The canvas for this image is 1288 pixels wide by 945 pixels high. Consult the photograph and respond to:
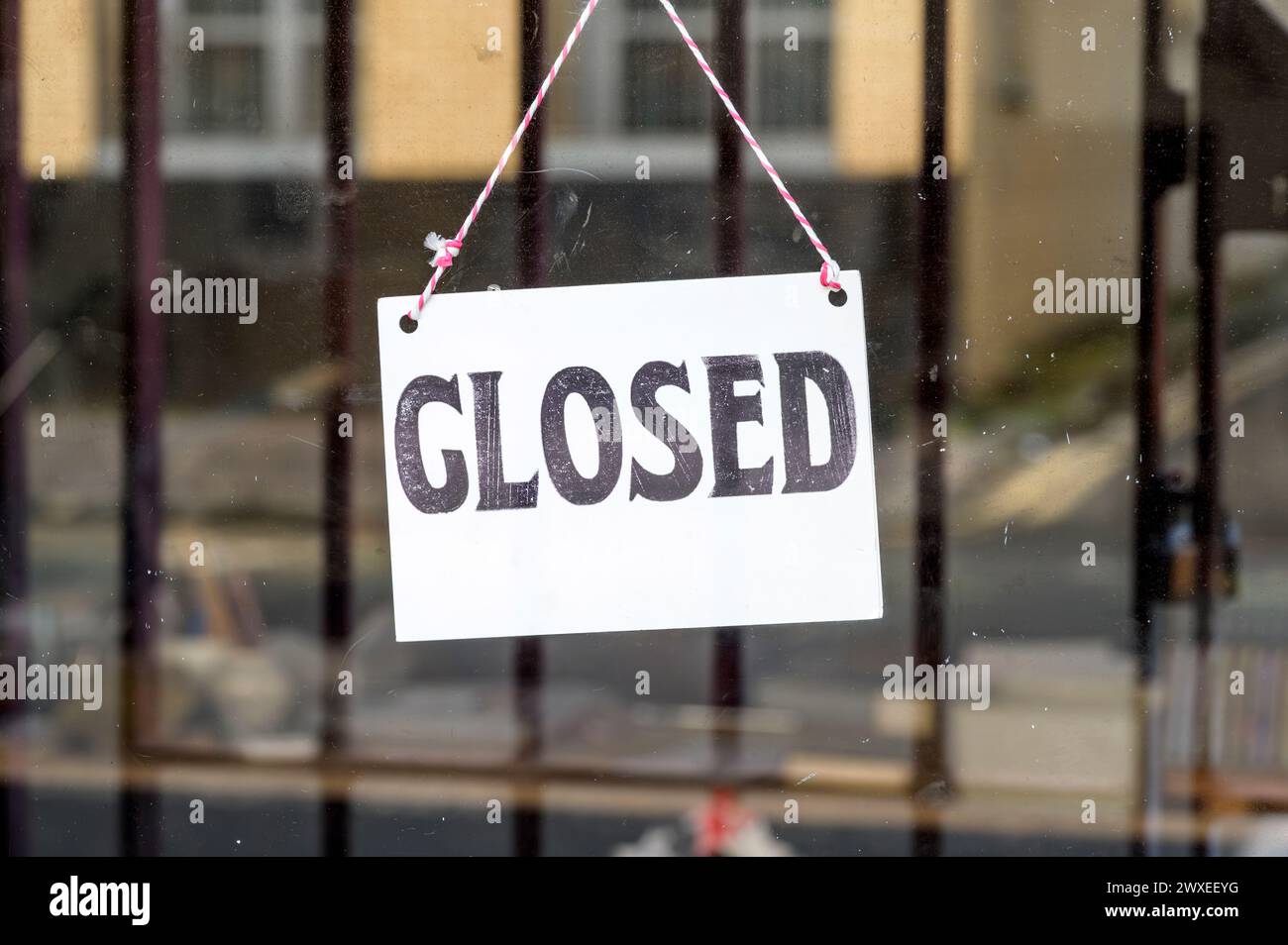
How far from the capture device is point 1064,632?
5.68ft

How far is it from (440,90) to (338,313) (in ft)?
1.24

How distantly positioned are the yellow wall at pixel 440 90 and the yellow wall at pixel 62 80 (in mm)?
430

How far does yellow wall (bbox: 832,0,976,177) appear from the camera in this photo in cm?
170

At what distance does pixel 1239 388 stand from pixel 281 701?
5.16 feet

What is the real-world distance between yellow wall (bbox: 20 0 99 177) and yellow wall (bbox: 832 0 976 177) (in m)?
1.16

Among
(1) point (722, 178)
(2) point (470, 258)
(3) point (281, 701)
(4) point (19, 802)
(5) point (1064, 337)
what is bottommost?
(4) point (19, 802)

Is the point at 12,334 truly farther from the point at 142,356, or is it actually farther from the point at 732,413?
the point at 732,413

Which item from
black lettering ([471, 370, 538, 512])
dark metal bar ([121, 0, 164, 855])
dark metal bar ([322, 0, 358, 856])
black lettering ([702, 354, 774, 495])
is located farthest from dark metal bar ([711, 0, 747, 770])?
dark metal bar ([121, 0, 164, 855])

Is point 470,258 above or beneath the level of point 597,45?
beneath

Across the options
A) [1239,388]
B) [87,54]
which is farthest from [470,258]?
[1239,388]

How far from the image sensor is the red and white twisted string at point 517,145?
5.58 feet

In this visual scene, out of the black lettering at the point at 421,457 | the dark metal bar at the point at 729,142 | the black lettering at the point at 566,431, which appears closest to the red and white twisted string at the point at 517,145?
the dark metal bar at the point at 729,142

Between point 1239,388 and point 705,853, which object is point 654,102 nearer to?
point 1239,388

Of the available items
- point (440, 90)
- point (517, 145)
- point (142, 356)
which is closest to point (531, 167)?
point (517, 145)
